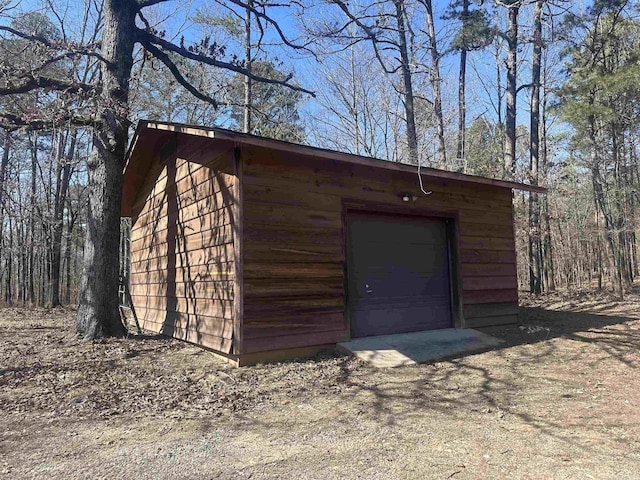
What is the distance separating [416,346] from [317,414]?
283 cm

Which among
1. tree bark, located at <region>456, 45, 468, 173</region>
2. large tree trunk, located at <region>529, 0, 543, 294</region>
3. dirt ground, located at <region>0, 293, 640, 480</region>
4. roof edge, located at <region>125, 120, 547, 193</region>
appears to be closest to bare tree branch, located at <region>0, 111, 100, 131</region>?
roof edge, located at <region>125, 120, 547, 193</region>

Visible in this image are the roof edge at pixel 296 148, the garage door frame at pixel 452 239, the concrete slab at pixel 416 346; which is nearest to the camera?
the roof edge at pixel 296 148

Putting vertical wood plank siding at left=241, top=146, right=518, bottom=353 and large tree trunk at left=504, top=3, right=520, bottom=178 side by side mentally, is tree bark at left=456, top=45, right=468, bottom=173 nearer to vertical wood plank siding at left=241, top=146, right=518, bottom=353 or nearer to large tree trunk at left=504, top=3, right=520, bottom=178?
large tree trunk at left=504, top=3, right=520, bottom=178

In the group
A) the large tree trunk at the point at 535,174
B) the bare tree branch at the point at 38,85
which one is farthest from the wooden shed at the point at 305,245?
the large tree trunk at the point at 535,174

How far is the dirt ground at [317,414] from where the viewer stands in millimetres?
3035

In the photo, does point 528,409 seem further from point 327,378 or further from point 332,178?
point 332,178

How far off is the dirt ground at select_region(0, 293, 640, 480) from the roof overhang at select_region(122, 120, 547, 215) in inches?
109

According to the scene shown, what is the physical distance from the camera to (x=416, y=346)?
21.5 ft

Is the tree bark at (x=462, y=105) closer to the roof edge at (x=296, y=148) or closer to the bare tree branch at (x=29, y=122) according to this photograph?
the roof edge at (x=296, y=148)

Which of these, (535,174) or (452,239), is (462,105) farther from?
(452,239)

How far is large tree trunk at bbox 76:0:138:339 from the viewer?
276 inches

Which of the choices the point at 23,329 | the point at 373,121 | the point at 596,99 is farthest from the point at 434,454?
the point at 373,121

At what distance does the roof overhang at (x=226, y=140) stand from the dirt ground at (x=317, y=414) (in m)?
2.77

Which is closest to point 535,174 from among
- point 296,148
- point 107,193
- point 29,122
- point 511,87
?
point 511,87
